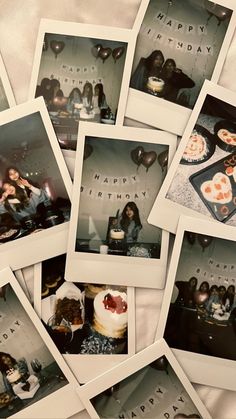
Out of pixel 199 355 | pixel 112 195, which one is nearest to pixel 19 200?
pixel 112 195

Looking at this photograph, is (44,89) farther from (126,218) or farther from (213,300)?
(213,300)

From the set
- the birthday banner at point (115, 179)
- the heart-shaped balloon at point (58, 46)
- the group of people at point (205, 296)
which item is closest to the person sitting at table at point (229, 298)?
the group of people at point (205, 296)

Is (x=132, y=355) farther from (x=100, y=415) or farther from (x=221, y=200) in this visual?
(x=221, y=200)

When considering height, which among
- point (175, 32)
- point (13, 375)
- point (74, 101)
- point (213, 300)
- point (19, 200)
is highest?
point (175, 32)

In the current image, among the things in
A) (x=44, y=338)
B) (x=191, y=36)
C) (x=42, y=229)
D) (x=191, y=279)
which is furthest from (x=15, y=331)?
(x=191, y=36)

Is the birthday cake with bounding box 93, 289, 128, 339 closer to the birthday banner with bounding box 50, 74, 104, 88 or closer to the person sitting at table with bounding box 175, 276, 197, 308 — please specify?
the person sitting at table with bounding box 175, 276, 197, 308
